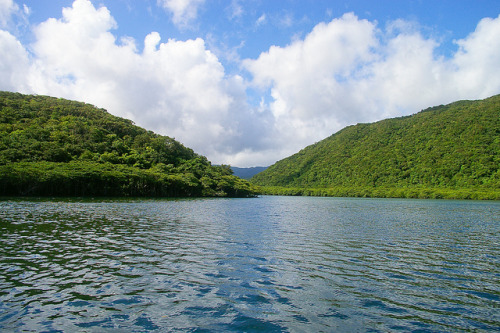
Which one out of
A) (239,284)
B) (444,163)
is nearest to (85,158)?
(239,284)

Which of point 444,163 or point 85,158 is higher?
point 444,163

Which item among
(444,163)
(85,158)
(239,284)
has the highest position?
(444,163)

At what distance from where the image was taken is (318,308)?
10578 mm

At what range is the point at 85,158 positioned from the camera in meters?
105

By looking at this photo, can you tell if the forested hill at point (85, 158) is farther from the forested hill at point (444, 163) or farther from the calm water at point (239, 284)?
the forested hill at point (444, 163)

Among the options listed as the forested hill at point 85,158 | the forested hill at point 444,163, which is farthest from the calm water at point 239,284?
the forested hill at point 444,163

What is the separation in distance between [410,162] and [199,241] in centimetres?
18697

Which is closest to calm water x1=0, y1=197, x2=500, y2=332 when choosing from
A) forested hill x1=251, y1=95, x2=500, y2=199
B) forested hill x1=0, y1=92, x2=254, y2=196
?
forested hill x1=0, y1=92, x2=254, y2=196

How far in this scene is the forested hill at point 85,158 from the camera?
77.4m

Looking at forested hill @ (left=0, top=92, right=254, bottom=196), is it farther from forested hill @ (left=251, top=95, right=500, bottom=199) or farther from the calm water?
forested hill @ (left=251, top=95, right=500, bottom=199)

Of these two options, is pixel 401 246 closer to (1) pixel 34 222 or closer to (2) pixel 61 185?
(1) pixel 34 222

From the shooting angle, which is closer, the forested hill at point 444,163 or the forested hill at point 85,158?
the forested hill at point 85,158

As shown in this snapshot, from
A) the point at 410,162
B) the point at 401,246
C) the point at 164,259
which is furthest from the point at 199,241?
the point at 410,162

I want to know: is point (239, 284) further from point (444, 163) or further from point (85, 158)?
point (444, 163)
